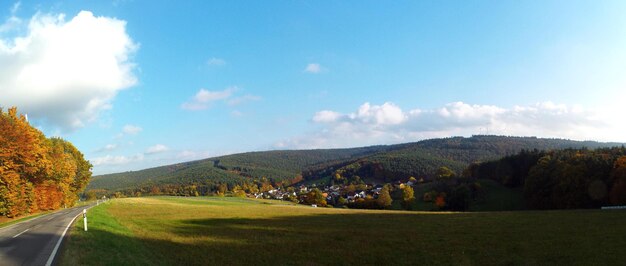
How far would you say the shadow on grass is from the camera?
17766mm

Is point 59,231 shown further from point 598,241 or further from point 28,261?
point 598,241

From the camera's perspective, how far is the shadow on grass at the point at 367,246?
17.8 metres

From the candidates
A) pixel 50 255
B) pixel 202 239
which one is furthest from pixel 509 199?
pixel 50 255

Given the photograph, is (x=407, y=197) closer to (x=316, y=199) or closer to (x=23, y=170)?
(x=316, y=199)

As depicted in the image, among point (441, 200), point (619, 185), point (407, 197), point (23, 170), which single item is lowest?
point (441, 200)

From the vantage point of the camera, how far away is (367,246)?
875 inches

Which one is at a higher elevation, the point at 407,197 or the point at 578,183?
the point at 578,183

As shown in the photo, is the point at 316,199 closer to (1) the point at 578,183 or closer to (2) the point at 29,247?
(1) the point at 578,183

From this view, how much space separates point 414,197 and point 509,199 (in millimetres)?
29257

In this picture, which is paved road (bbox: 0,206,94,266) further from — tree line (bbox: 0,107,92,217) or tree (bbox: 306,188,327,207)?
tree (bbox: 306,188,327,207)

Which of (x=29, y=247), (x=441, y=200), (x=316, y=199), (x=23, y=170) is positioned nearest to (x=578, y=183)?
(x=441, y=200)

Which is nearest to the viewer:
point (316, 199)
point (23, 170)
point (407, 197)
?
point (23, 170)

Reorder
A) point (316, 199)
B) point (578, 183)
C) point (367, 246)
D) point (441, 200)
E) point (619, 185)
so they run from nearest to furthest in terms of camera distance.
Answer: point (367, 246), point (619, 185), point (578, 183), point (441, 200), point (316, 199)

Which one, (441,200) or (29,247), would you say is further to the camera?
(441,200)
